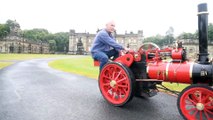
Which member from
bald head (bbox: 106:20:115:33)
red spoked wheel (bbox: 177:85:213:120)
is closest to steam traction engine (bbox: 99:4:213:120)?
red spoked wheel (bbox: 177:85:213:120)

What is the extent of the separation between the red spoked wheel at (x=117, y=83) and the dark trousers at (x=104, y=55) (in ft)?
0.96

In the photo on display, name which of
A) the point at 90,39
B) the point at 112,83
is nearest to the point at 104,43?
the point at 112,83

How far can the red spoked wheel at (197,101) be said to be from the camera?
3.96 metres

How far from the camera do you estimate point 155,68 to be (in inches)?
192

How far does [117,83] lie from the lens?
5.40 meters

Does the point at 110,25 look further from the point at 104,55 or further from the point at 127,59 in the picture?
the point at 127,59

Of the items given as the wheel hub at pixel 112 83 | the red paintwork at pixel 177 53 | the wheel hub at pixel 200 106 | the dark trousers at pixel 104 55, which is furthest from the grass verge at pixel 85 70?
the wheel hub at pixel 200 106

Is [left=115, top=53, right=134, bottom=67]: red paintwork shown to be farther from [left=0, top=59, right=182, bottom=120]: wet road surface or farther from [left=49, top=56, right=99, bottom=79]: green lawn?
[left=49, top=56, right=99, bottom=79]: green lawn

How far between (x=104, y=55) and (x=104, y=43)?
0.30m

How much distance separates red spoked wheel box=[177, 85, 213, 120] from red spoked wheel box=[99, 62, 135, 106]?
1170mm

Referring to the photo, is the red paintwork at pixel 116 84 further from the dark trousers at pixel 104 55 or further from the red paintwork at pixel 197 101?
the red paintwork at pixel 197 101

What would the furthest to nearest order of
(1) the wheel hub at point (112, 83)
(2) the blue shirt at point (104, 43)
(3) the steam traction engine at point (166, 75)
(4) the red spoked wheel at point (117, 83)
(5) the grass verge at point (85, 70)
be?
(5) the grass verge at point (85, 70), (2) the blue shirt at point (104, 43), (1) the wheel hub at point (112, 83), (4) the red spoked wheel at point (117, 83), (3) the steam traction engine at point (166, 75)

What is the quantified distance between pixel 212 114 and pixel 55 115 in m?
2.93

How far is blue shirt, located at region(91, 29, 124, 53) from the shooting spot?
5.59 meters
